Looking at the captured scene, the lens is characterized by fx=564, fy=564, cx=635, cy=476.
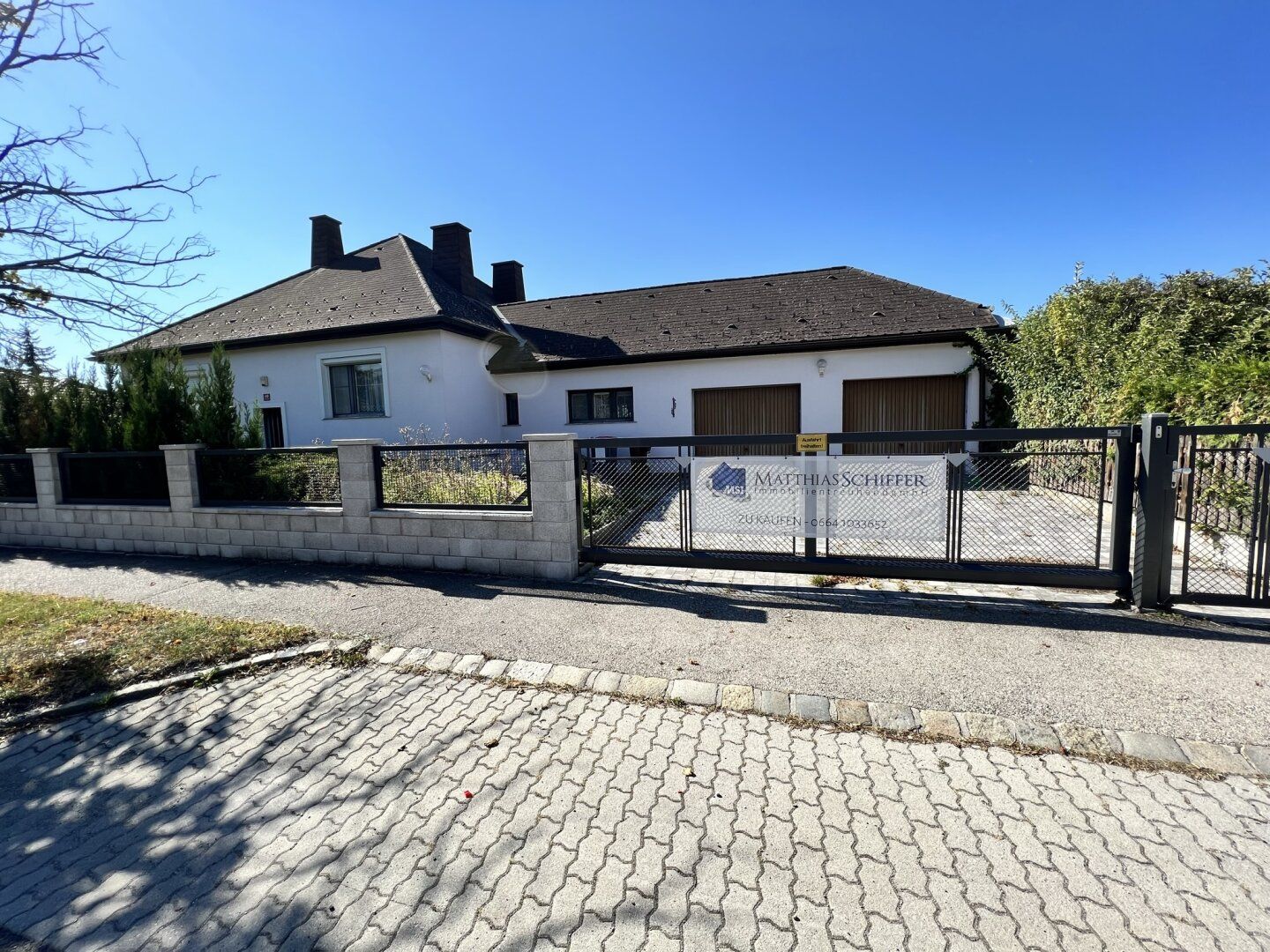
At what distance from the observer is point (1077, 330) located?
10.0m

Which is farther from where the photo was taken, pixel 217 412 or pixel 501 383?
pixel 501 383

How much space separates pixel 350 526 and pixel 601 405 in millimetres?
8953

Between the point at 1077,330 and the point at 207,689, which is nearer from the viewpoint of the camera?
the point at 207,689

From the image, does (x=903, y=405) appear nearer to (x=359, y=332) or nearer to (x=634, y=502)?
(x=634, y=502)

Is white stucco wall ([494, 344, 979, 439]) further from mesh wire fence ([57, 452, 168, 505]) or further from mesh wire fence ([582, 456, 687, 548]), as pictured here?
mesh wire fence ([57, 452, 168, 505])

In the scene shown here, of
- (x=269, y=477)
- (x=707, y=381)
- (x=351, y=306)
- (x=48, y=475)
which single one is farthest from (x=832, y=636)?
(x=351, y=306)

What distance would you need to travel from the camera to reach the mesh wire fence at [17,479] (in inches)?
332

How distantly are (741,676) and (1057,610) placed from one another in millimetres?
2854

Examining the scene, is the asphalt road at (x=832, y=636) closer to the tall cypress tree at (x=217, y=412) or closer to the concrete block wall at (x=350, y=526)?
the concrete block wall at (x=350, y=526)

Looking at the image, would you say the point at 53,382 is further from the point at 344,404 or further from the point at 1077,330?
the point at 1077,330

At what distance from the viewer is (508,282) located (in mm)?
20203

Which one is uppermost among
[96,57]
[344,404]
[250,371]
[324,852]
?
[96,57]

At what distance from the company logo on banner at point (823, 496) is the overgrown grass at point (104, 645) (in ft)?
12.1

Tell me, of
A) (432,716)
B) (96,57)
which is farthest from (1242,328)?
(96,57)
